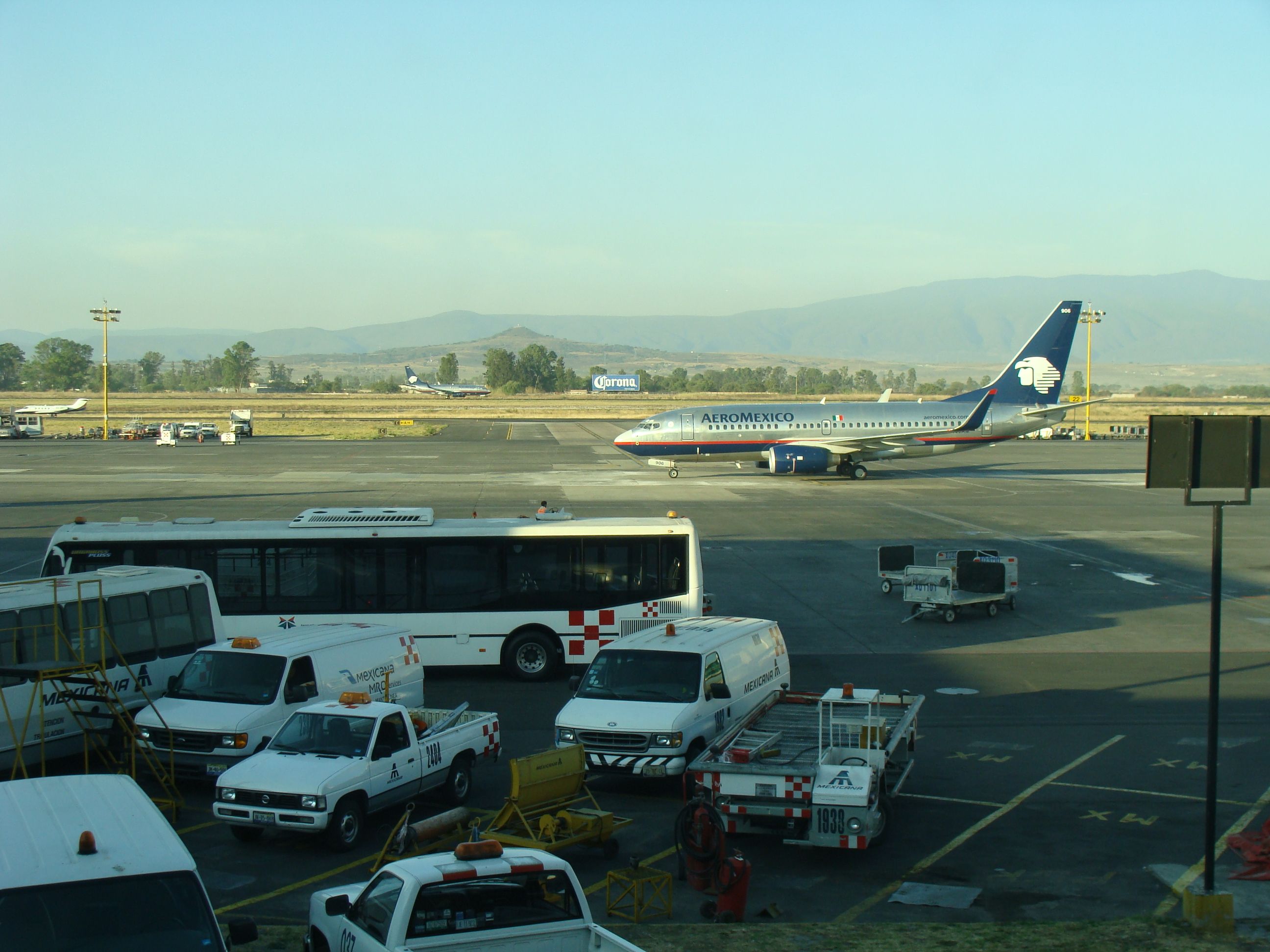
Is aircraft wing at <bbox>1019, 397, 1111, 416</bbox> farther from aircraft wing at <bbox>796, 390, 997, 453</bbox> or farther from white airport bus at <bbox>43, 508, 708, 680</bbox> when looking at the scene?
white airport bus at <bbox>43, 508, 708, 680</bbox>

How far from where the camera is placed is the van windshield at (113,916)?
5.76 m

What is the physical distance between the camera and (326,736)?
42.5 ft

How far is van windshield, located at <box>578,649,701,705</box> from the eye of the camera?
1477 centimetres

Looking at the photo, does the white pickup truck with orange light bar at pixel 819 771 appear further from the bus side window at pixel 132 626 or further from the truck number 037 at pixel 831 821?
the bus side window at pixel 132 626

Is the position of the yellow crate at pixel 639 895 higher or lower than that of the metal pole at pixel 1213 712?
lower

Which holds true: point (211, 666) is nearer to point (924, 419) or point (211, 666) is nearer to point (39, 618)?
point (39, 618)

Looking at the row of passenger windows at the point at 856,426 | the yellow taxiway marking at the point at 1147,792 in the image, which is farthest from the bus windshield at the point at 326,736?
the row of passenger windows at the point at 856,426

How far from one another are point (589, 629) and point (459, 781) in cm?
670

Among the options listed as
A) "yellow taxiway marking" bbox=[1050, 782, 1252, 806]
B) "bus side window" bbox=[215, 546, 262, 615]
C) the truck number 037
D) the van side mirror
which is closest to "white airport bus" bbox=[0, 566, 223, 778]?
"bus side window" bbox=[215, 546, 262, 615]

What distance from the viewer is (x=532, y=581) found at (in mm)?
20438

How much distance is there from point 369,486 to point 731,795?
4161 cm

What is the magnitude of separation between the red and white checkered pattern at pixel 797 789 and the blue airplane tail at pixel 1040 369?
51415mm

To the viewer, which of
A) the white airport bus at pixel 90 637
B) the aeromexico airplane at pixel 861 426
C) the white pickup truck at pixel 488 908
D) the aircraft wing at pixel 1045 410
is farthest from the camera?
the aircraft wing at pixel 1045 410

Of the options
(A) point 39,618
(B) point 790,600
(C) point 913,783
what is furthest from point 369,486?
(C) point 913,783
